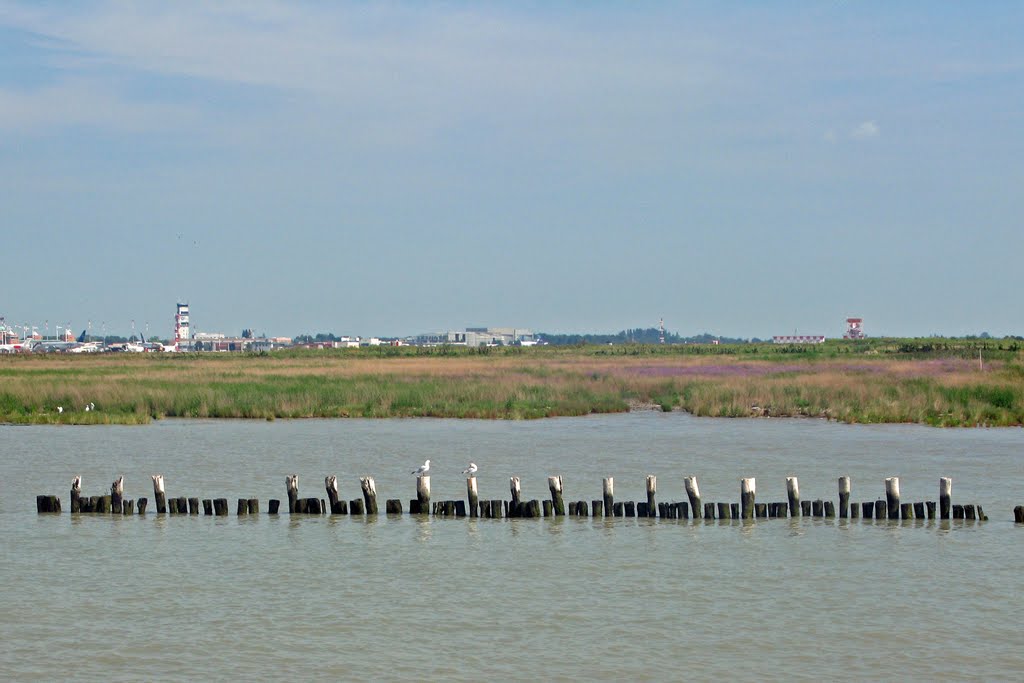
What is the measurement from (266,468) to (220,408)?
16417 millimetres

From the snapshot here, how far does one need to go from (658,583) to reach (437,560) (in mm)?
3364

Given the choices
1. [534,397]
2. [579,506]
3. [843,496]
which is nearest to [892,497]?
[843,496]

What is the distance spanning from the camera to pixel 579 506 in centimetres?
2144

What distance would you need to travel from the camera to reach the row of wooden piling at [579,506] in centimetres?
2098

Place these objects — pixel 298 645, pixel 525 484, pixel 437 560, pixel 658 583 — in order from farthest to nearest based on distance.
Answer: pixel 525 484 → pixel 437 560 → pixel 658 583 → pixel 298 645

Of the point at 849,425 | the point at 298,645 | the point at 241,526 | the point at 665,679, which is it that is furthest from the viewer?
the point at 849,425

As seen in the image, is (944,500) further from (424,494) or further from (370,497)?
(370,497)

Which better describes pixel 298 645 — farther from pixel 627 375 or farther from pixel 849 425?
pixel 627 375

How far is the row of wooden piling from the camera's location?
2098cm

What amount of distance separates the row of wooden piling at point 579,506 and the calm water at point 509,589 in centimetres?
29

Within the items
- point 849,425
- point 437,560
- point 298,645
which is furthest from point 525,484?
point 849,425

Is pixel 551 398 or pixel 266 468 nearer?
pixel 266 468

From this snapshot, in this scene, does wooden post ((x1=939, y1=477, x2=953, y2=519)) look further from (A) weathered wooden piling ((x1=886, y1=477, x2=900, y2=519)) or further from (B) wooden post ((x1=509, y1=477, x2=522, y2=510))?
(B) wooden post ((x1=509, y1=477, x2=522, y2=510))

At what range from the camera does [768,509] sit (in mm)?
21562
